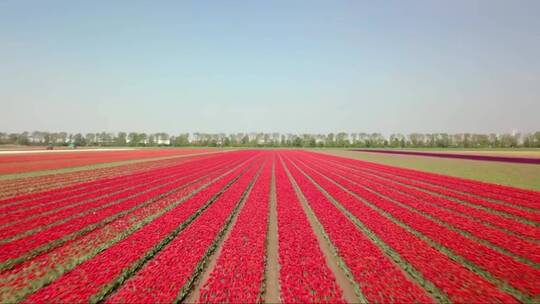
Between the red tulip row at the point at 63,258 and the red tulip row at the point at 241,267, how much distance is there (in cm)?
336

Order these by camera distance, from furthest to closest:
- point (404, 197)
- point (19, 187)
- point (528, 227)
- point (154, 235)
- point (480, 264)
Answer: point (19, 187)
point (404, 197)
point (528, 227)
point (154, 235)
point (480, 264)

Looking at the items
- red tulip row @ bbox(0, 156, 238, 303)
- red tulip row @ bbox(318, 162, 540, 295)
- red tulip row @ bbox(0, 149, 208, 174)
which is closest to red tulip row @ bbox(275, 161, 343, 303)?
red tulip row @ bbox(318, 162, 540, 295)

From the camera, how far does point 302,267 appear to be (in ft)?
16.4

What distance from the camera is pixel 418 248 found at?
6000mm

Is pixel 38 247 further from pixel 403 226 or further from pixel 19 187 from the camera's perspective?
pixel 19 187

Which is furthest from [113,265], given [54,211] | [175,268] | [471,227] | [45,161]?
[45,161]

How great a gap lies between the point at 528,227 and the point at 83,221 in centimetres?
1609

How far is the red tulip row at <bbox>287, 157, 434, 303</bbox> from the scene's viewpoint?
4.04m

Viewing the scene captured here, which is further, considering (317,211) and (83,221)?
(317,211)

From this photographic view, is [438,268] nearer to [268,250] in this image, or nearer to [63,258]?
[268,250]

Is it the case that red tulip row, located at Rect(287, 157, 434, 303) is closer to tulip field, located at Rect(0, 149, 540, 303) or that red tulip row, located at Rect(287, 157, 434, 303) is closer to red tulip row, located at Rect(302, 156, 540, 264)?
tulip field, located at Rect(0, 149, 540, 303)

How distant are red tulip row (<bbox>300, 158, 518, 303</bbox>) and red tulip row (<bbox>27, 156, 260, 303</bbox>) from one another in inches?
232

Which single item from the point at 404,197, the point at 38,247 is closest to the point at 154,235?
the point at 38,247

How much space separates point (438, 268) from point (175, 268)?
6.09m
